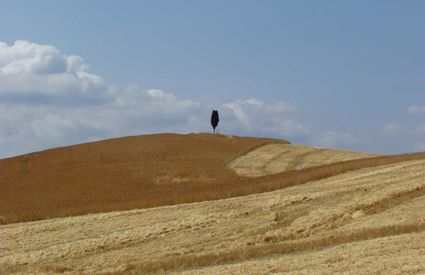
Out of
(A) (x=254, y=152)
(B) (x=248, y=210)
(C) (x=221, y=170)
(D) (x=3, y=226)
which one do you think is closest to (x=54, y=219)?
(D) (x=3, y=226)

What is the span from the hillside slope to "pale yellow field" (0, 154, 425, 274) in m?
3.20

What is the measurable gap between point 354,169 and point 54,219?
19528 mm

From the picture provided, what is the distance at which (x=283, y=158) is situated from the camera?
59.1 metres

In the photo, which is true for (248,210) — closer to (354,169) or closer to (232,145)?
(354,169)

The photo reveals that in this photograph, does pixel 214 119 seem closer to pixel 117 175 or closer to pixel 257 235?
pixel 117 175

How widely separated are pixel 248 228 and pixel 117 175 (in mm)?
20549

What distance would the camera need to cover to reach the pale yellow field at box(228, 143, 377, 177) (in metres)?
52.7

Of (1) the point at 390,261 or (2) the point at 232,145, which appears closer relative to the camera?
(1) the point at 390,261

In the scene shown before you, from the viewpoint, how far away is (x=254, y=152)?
63156 mm

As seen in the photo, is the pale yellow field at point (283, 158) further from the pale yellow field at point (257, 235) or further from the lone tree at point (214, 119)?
the lone tree at point (214, 119)

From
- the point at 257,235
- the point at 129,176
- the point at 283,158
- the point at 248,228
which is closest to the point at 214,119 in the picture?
the point at 283,158

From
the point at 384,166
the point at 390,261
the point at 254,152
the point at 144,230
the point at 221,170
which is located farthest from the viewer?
the point at 254,152

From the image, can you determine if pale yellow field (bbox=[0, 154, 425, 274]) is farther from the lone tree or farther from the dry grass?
the lone tree

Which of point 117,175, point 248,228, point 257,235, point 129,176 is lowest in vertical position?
point 257,235
